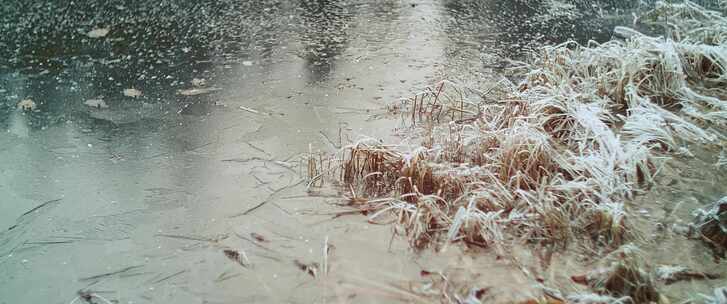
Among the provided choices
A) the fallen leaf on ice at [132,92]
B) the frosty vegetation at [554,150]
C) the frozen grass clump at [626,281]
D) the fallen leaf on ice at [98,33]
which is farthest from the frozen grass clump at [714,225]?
the fallen leaf on ice at [98,33]

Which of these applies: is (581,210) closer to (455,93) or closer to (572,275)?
(572,275)

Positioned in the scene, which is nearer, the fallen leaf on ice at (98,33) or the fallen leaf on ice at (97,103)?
the fallen leaf on ice at (97,103)

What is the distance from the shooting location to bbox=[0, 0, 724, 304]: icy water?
7.77ft

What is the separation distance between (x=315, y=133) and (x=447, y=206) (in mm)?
978

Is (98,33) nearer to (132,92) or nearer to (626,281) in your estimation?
(132,92)

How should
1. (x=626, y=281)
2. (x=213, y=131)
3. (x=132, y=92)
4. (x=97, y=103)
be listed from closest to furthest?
(x=626, y=281) → (x=213, y=131) → (x=97, y=103) → (x=132, y=92)

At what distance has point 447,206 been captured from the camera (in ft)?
8.80

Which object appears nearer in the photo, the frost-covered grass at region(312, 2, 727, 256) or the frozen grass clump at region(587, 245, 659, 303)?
the frozen grass clump at region(587, 245, 659, 303)

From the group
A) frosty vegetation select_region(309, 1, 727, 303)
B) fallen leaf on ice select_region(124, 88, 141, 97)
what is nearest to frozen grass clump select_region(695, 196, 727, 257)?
frosty vegetation select_region(309, 1, 727, 303)

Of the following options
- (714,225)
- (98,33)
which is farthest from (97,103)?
(714,225)

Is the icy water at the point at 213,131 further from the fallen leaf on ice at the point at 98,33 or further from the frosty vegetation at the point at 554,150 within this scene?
the frosty vegetation at the point at 554,150

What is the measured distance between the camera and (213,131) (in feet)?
11.1

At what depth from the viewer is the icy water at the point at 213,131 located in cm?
237

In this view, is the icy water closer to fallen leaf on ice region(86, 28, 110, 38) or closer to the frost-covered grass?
fallen leaf on ice region(86, 28, 110, 38)
